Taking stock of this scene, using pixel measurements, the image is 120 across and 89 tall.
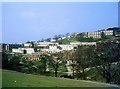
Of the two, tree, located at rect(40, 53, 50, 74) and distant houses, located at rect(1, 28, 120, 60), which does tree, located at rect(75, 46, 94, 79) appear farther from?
tree, located at rect(40, 53, 50, 74)

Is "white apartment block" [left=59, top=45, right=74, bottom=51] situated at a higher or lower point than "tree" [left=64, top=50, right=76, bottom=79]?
higher

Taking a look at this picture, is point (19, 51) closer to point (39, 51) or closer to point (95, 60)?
point (39, 51)

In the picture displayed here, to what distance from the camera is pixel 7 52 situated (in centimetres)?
798

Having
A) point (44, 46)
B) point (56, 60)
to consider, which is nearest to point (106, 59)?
point (56, 60)

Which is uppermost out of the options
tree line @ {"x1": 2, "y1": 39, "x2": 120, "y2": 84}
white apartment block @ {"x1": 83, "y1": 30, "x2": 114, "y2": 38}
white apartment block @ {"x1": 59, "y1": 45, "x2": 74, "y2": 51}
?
white apartment block @ {"x1": 83, "y1": 30, "x2": 114, "y2": 38}

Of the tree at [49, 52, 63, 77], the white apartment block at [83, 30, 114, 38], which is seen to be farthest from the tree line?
the white apartment block at [83, 30, 114, 38]

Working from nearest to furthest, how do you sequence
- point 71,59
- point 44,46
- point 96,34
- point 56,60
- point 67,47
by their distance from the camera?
1. point 71,59
2. point 56,60
3. point 96,34
4. point 67,47
5. point 44,46

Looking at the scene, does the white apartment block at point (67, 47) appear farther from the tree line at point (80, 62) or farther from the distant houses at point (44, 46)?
the tree line at point (80, 62)

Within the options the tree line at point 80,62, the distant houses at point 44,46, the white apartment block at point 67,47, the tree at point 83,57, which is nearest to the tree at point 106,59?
the tree line at point 80,62

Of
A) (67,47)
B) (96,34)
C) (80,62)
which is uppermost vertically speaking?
(96,34)

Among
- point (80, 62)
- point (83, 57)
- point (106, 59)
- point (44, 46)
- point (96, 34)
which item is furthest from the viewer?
point (44, 46)

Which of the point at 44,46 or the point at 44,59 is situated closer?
the point at 44,59

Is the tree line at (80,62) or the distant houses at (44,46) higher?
the distant houses at (44,46)

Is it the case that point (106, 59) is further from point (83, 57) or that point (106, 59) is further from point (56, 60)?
point (56, 60)
